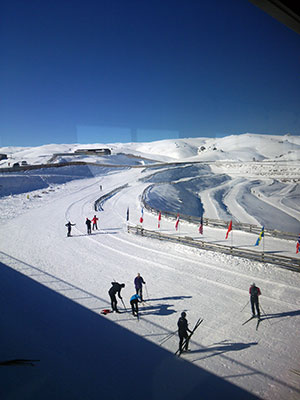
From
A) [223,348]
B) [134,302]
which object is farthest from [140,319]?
[223,348]

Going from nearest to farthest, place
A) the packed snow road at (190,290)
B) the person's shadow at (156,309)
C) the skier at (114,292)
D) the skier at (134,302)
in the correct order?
1. the packed snow road at (190,290)
2. the skier at (134,302)
3. the skier at (114,292)
4. the person's shadow at (156,309)

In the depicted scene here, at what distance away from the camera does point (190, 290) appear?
27.7 ft

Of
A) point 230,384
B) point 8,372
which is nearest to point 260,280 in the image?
point 230,384

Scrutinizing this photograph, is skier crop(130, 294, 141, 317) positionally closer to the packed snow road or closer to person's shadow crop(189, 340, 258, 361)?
the packed snow road

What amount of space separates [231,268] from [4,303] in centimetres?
840

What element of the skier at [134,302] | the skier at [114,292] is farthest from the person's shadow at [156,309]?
the skier at [114,292]

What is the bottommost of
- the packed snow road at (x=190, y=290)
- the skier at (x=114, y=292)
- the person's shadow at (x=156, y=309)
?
the person's shadow at (x=156, y=309)

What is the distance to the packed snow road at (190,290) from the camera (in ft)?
17.4

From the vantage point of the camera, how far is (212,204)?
3170 centimetres

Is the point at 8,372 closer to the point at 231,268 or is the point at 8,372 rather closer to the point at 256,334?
the point at 256,334

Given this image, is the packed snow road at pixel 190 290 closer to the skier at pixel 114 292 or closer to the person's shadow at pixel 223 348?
the person's shadow at pixel 223 348

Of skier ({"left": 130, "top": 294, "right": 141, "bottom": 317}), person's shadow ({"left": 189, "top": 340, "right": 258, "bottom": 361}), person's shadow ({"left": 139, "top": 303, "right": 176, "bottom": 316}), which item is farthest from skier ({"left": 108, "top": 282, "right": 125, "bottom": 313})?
person's shadow ({"left": 189, "top": 340, "right": 258, "bottom": 361})

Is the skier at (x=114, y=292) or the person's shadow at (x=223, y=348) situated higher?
the skier at (x=114, y=292)

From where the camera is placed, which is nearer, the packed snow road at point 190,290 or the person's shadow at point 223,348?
the packed snow road at point 190,290
